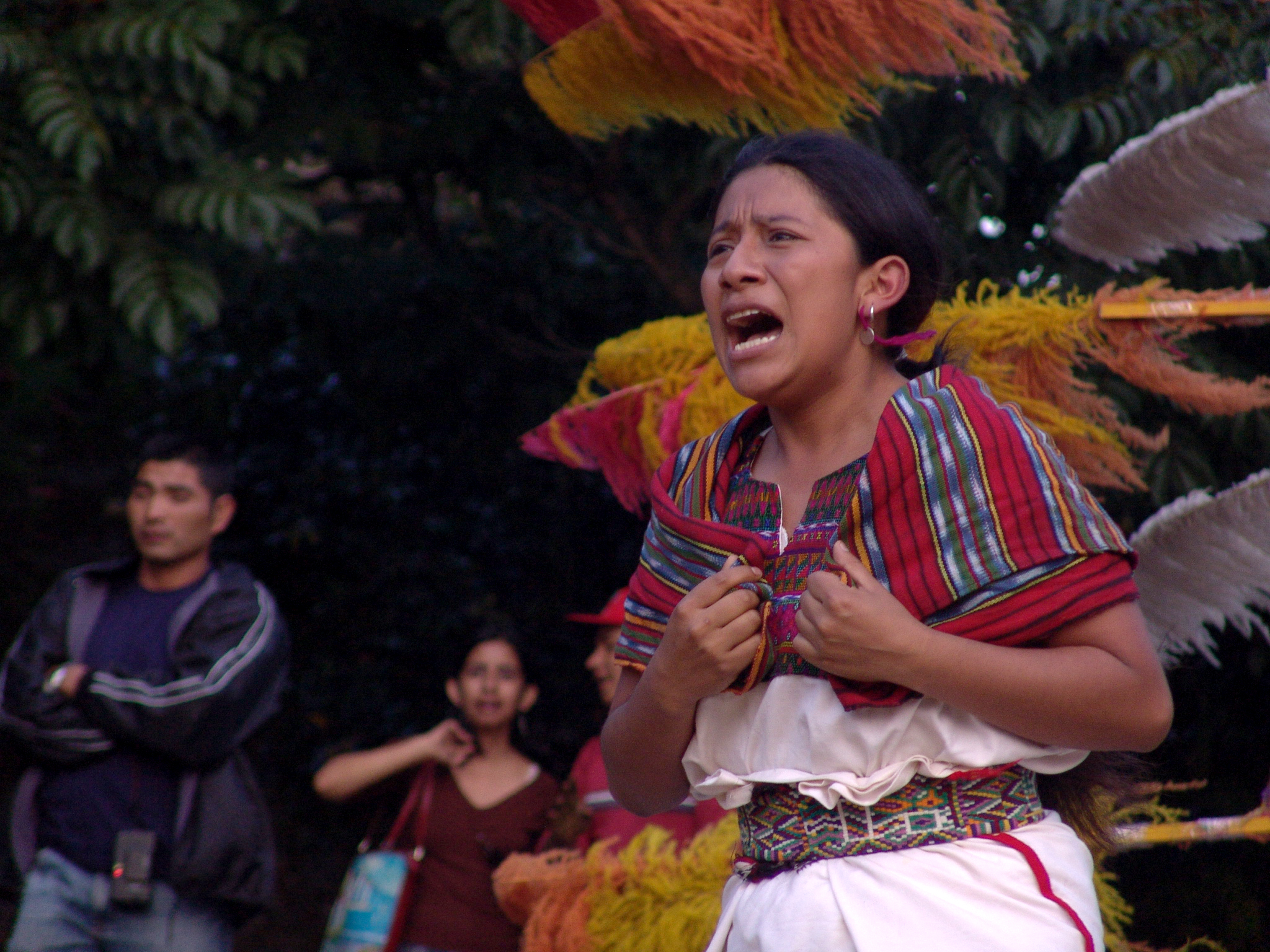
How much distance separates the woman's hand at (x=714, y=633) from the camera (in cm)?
139

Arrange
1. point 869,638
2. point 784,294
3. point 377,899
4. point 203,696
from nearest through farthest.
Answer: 1. point 869,638
2. point 784,294
3. point 203,696
4. point 377,899

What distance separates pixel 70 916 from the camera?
10.6 feet

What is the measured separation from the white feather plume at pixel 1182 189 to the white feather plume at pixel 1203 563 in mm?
463

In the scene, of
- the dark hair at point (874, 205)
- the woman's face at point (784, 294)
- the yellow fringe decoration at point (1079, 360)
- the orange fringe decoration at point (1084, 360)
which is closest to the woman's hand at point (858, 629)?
the woman's face at point (784, 294)

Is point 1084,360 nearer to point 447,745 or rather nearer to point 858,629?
point 858,629

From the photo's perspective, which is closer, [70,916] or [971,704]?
[971,704]

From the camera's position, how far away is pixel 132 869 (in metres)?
3.22

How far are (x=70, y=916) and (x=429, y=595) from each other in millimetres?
2749

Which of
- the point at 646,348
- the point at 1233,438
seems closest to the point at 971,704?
the point at 646,348

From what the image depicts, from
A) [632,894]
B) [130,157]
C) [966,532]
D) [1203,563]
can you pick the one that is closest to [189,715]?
[632,894]

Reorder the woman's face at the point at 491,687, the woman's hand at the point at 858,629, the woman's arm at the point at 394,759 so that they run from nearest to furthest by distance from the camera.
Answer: the woman's hand at the point at 858,629 < the woman's arm at the point at 394,759 < the woman's face at the point at 491,687

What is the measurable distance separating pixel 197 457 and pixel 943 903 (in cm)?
301

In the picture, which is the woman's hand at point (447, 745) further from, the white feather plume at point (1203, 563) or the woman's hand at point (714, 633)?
the woman's hand at point (714, 633)

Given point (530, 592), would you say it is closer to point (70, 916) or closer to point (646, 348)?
point (70, 916)
